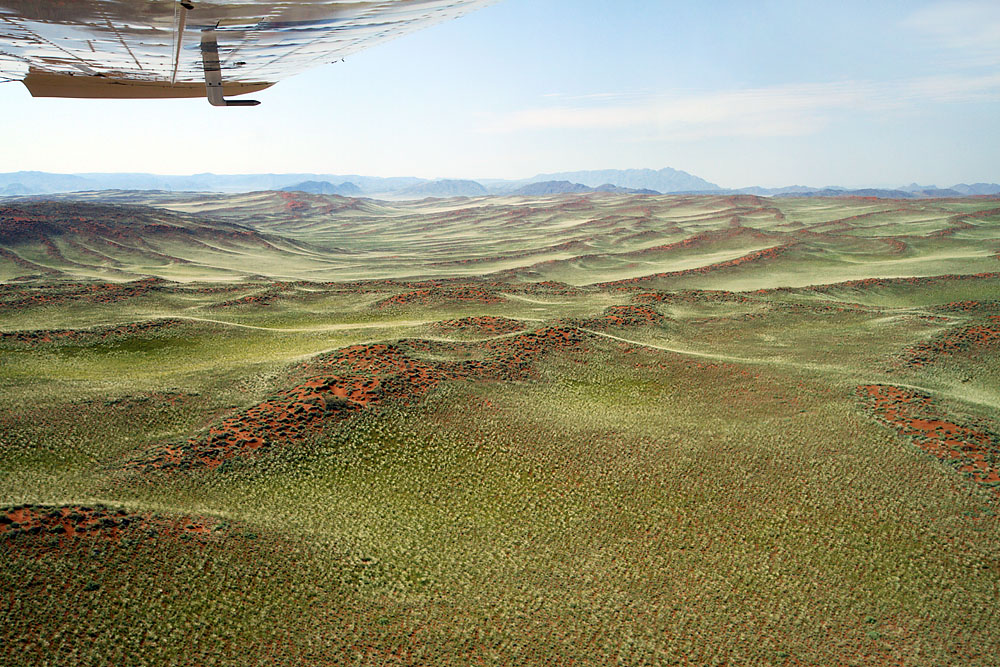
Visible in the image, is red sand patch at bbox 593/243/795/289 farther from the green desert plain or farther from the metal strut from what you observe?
the metal strut

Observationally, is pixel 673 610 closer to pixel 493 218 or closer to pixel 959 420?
pixel 959 420

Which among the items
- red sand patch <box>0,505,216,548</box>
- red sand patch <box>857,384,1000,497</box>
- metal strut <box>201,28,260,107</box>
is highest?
metal strut <box>201,28,260,107</box>

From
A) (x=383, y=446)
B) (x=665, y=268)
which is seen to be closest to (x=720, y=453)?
(x=383, y=446)

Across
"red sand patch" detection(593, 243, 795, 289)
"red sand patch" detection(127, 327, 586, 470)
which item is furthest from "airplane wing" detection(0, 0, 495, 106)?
"red sand patch" detection(593, 243, 795, 289)

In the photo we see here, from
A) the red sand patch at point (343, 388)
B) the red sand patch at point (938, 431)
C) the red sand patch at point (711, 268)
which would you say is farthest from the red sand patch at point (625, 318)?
the red sand patch at point (711, 268)

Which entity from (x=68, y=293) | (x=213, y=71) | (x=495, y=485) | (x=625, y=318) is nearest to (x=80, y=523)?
(x=495, y=485)

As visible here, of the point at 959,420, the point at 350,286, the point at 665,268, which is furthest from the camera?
the point at 665,268
